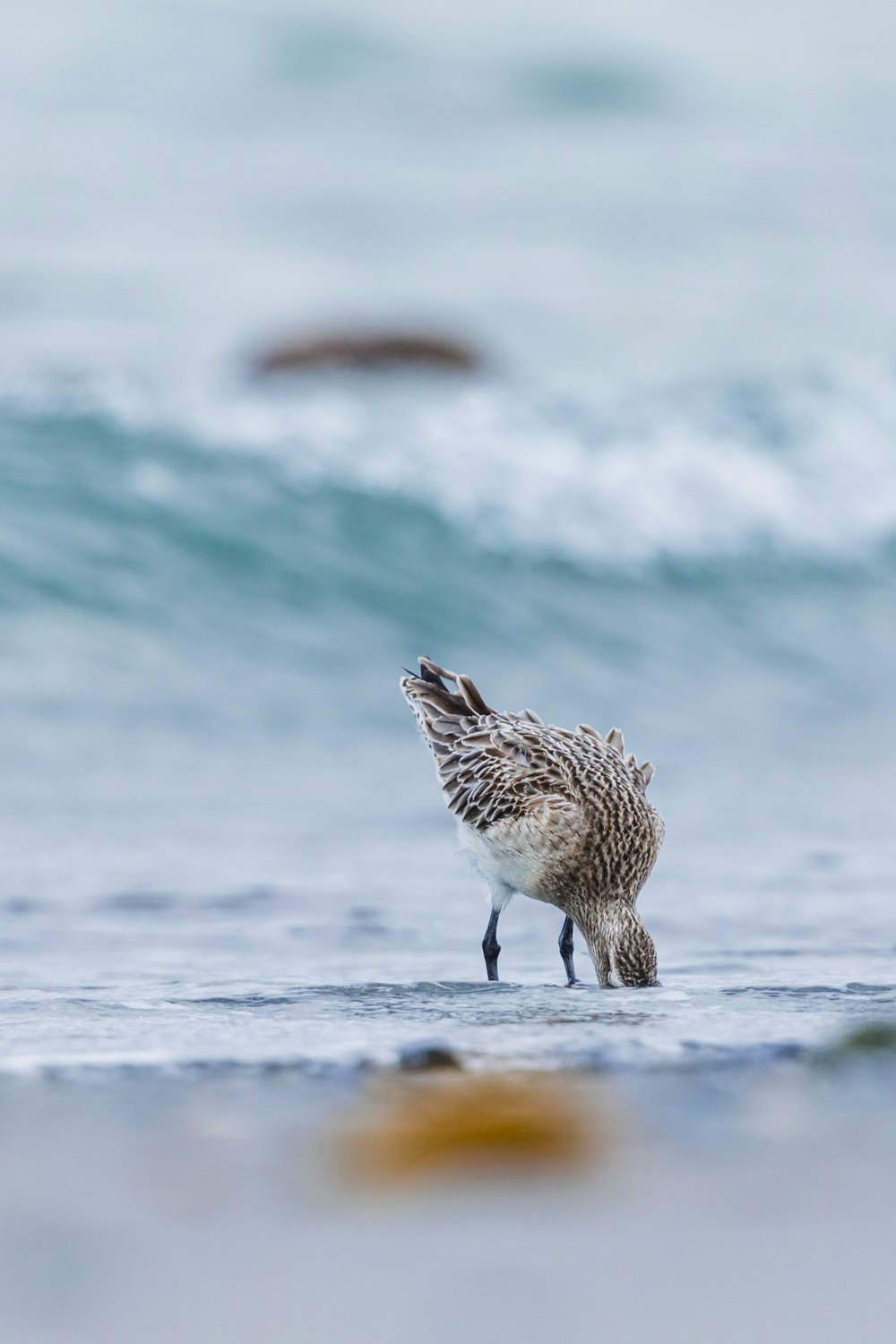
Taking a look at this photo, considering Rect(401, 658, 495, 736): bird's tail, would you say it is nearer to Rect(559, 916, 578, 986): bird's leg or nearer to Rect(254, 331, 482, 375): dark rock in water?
Rect(559, 916, 578, 986): bird's leg

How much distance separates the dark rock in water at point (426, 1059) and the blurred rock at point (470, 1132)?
0.07m

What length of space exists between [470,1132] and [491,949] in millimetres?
2231

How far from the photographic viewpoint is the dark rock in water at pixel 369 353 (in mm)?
17156

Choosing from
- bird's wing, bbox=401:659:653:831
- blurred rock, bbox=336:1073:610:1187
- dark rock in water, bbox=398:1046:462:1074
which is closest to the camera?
blurred rock, bbox=336:1073:610:1187

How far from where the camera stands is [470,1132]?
362cm

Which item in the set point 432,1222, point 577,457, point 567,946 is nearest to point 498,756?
point 567,946

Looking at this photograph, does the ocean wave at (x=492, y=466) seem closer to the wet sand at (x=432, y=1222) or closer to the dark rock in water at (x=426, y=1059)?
the dark rock in water at (x=426, y=1059)

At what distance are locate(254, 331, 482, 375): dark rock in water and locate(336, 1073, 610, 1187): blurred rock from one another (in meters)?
13.5

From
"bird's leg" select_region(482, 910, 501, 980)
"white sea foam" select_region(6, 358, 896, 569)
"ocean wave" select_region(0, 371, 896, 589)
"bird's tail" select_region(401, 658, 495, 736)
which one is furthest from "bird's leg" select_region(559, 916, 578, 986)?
"white sea foam" select_region(6, 358, 896, 569)

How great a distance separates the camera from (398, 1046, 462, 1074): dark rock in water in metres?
4.06

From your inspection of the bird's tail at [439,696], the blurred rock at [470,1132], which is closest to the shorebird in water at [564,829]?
the bird's tail at [439,696]

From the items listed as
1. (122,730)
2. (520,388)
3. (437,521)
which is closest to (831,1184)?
(122,730)

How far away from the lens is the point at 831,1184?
3344 mm

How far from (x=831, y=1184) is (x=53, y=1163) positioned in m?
1.45
